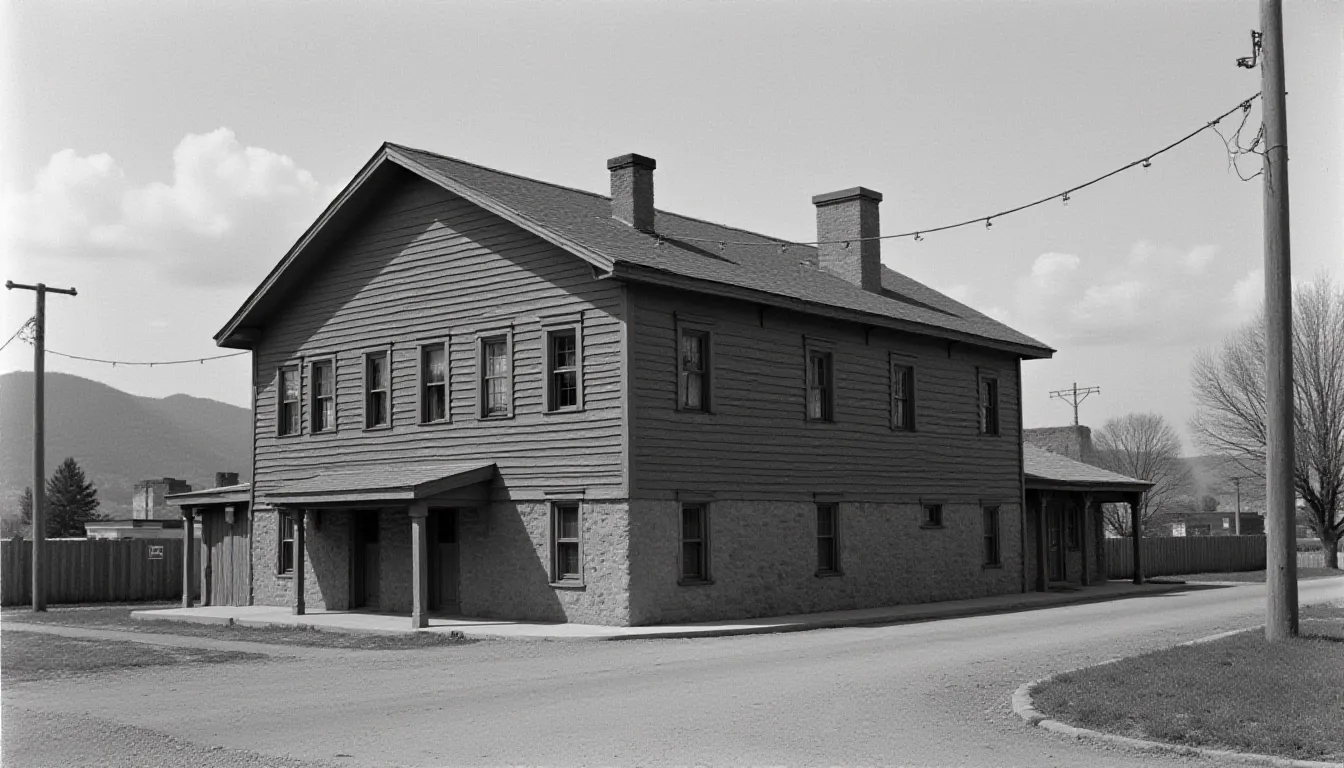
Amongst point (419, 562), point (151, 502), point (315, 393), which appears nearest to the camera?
point (419, 562)

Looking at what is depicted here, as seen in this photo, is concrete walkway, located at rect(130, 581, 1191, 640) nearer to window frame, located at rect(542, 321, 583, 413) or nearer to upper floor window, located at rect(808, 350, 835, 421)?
window frame, located at rect(542, 321, 583, 413)

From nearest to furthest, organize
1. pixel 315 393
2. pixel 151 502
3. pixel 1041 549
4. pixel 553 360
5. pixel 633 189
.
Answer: pixel 553 360 → pixel 633 189 → pixel 315 393 → pixel 1041 549 → pixel 151 502

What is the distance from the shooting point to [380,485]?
24234 millimetres

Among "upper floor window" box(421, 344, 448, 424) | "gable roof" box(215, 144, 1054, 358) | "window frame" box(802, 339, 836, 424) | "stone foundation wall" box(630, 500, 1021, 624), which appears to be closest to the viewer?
"stone foundation wall" box(630, 500, 1021, 624)

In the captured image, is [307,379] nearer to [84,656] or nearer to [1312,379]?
[84,656]

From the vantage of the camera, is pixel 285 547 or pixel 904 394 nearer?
pixel 285 547

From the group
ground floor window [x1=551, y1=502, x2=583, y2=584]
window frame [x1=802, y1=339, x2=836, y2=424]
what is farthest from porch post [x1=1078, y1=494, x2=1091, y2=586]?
ground floor window [x1=551, y1=502, x2=583, y2=584]

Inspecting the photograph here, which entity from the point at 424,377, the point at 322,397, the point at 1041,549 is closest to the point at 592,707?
the point at 424,377

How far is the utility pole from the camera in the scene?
52.1 ft

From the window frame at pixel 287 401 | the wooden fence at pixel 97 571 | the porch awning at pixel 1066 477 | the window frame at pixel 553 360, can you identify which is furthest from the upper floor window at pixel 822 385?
the wooden fence at pixel 97 571

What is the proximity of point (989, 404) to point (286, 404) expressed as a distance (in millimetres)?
16724

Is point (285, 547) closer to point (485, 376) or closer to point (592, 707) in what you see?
point (485, 376)

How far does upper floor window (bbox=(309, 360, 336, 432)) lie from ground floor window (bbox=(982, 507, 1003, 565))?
15433 millimetres

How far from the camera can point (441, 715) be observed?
12484 mm
